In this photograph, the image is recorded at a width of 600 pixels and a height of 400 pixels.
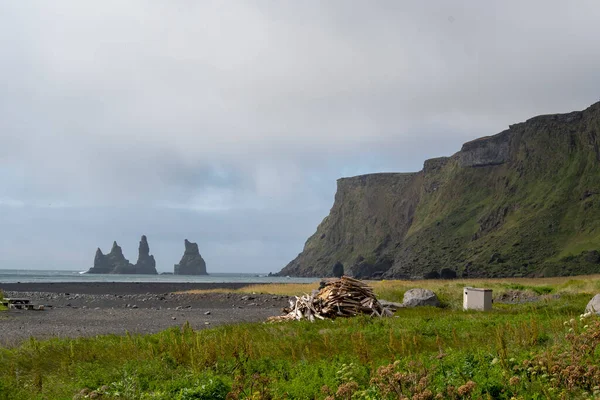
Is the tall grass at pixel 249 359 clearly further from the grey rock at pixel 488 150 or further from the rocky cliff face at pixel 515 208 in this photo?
the grey rock at pixel 488 150

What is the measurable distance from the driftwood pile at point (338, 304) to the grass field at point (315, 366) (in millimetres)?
5778

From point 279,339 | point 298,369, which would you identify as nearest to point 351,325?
point 279,339

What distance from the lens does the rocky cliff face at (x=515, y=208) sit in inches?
4675

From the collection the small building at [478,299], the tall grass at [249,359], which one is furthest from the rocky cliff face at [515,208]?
the tall grass at [249,359]

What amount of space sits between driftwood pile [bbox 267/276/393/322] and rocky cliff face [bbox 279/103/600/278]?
96.8 meters

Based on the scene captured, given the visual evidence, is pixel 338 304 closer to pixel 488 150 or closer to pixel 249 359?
pixel 249 359

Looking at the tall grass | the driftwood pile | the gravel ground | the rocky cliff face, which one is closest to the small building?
the driftwood pile

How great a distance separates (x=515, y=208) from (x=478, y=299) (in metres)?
124

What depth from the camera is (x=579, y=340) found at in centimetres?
977

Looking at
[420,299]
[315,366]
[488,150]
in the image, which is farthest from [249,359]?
[488,150]

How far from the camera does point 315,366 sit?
34.0 ft

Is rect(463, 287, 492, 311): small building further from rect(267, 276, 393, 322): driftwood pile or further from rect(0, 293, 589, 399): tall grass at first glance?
rect(0, 293, 589, 399): tall grass

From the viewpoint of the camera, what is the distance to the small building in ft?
82.0

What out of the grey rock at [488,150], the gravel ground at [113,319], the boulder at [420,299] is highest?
the grey rock at [488,150]
